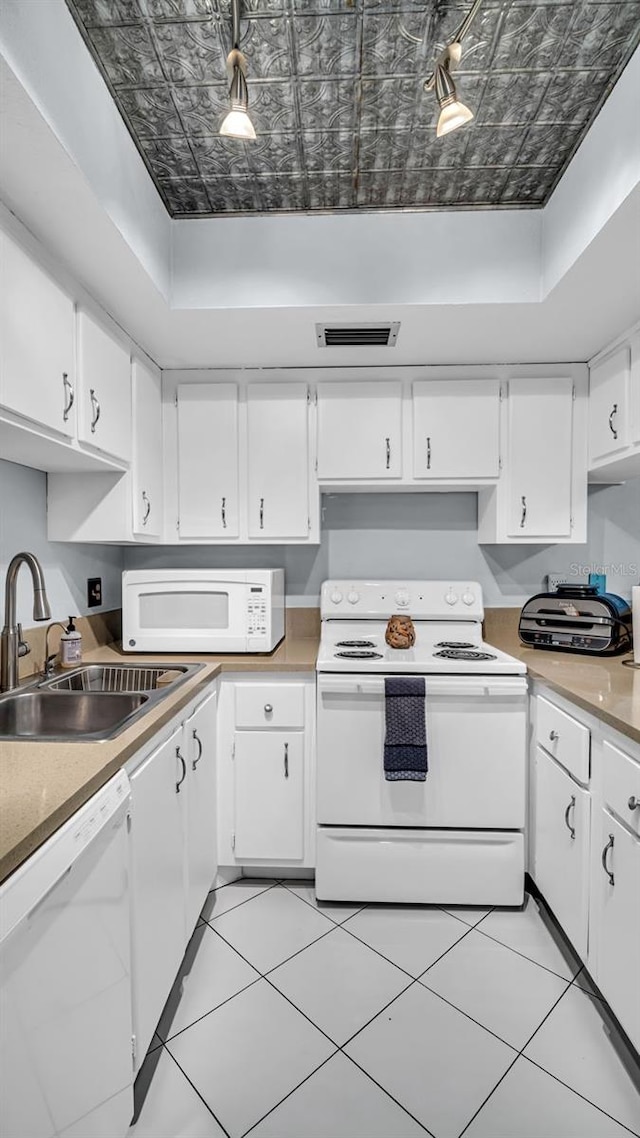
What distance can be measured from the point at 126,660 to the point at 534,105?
2164 millimetres

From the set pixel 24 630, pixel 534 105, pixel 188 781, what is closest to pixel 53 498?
pixel 24 630

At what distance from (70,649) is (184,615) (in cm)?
46

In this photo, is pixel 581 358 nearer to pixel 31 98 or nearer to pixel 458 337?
pixel 458 337

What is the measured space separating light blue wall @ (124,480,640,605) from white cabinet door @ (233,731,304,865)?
2.74 feet

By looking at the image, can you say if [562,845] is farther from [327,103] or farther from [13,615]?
[327,103]

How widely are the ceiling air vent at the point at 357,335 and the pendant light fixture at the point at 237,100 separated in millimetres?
944

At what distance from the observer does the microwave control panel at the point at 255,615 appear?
2277 mm

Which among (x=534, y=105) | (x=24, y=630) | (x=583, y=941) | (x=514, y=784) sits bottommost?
(x=583, y=941)

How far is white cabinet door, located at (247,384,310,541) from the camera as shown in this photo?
8.13 feet

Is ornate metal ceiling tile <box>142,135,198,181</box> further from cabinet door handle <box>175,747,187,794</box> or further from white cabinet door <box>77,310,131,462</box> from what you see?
cabinet door handle <box>175,747,187,794</box>

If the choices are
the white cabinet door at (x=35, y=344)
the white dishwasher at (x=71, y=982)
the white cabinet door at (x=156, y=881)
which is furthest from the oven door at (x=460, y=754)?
the white cabinet door at (x=35, y=344)

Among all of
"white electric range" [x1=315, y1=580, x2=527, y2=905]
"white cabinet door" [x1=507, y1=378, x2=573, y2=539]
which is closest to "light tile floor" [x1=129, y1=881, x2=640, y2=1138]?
"white electric range" [x1=315, y1=580, x2=527, y2=905]

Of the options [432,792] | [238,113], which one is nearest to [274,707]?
[432,792]

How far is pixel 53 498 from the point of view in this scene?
2098mm
